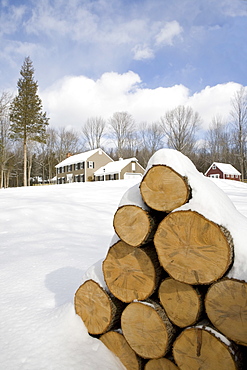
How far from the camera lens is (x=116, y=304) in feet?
6.51

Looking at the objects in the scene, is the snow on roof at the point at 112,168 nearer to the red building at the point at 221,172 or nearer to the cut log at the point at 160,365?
the red building at the point at 221,172

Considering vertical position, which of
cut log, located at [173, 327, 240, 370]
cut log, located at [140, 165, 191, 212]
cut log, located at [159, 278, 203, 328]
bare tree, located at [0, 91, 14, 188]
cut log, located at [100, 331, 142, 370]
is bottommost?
cut log, located at [100, 331, 142, 370]

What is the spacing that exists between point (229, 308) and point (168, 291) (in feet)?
1.33

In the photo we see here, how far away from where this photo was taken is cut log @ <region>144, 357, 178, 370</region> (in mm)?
1694

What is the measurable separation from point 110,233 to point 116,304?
3.36 meters

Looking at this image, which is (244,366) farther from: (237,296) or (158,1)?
(158,1)

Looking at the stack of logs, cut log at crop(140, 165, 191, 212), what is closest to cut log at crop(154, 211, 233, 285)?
the stack of logs

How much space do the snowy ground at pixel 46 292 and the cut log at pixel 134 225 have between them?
0.98 m

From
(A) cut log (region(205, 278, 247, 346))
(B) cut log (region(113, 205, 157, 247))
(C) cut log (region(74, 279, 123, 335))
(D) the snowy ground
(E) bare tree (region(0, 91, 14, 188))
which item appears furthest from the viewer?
(E) bare tree (region(0, 91, 14, 188))

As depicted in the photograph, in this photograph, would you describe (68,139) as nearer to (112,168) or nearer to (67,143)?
(67,143)

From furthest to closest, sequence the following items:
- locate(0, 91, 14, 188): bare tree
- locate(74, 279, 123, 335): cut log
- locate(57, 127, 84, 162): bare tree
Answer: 1. locate(57, 127, 84, 162): bare tree
2. locate(0, 91, 14, 188): bare tree
3. locate(74, 279, 123, 335): cut log

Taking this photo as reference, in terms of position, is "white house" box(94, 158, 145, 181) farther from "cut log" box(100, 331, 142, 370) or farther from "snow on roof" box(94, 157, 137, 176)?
"cut log" box(100, 331, 142, 370)

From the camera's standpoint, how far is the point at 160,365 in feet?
5.73

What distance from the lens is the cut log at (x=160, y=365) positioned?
169 cm
